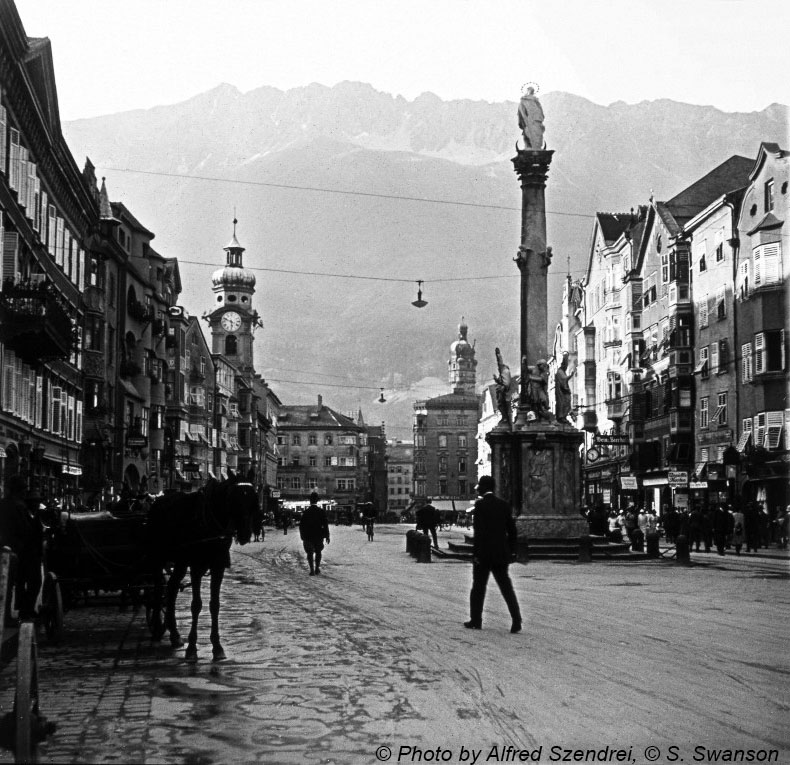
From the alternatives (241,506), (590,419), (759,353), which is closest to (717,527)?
(759,353)

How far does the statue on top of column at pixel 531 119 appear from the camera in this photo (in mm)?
41031

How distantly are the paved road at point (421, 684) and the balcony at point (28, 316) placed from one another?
51.5 feet

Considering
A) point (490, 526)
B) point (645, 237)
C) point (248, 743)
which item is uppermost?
point (645, 237)

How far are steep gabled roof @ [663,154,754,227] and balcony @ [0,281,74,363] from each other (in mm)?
46554

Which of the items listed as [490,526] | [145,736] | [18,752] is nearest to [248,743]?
[145,736]

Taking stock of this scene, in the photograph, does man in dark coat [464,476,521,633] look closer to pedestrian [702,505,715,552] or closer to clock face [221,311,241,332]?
pedestrian [702,505,715,552]

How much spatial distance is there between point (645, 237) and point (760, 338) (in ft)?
72.3

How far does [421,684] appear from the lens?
1112cm

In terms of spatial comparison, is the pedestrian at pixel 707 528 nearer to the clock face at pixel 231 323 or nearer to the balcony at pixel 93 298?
the balcony at pixel 93 298

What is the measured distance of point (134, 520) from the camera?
16609mm

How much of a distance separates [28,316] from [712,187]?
51362 millimetres

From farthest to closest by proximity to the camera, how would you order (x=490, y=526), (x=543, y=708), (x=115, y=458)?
1. (x=115, y=458)
2. (x=490, y=526)
3. (x=543, y=708)

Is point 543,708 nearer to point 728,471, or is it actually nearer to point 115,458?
point 728,471

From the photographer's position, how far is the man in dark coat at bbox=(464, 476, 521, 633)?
15.8 metres
